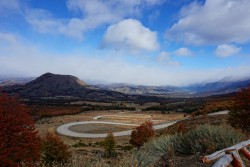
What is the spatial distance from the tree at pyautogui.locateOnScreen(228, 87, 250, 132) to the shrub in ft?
38.8

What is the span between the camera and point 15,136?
13.2 m

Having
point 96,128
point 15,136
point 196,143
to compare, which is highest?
point 196,143

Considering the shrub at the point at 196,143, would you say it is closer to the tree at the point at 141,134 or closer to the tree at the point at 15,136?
the tree at the point at 15,136

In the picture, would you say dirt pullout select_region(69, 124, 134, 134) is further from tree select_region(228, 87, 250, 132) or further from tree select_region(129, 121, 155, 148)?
tree select_region(228, 87, 250, 132)

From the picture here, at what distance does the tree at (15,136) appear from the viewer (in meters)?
12.2

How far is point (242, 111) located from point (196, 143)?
13.6m

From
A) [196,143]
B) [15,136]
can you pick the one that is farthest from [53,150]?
[196,143]

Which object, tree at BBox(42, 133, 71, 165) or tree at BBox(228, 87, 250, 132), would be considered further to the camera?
tree at BBox(42, 133, 71, 165)

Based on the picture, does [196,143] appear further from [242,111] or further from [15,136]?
[242,111]

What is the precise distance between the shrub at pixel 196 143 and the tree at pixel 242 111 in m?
11.8

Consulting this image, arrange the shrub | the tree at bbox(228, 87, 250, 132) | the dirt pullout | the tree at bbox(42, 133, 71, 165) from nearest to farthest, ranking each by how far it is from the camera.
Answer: the shrub → the tree at bbox(228, 87, 250, 132) → the tree at bbox(42, 133, 71, 165) → the dirt pullout

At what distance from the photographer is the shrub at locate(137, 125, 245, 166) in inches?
313

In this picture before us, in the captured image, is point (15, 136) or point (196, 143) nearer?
point (196, 143)

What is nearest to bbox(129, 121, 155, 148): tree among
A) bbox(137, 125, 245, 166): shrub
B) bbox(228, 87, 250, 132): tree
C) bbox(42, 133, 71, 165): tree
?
bbox(42, 133, 71, 165): tree
